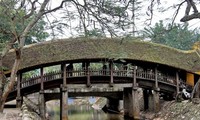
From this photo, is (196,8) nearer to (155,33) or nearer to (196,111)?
(155,33)

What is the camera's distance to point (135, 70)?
64.1ft

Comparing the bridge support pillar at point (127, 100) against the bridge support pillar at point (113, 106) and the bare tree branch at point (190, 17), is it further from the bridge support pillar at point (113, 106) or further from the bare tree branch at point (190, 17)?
the bare tree branch at point (190, 17)

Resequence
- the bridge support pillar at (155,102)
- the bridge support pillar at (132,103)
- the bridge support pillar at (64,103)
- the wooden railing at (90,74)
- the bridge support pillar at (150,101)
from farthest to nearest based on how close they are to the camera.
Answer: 1. the bridge support pillar at (150,101)
2. the bridge support pillar at (155,102)
3. the bridge support pillar at (132,103)
4. the bridge support pillar at (64,103)
5. the wooden railing at (90,74)

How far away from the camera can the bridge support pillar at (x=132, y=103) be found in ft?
63.9

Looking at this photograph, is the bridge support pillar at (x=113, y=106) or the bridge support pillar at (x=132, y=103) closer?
the bridge support pillar at (x=132, y=103)

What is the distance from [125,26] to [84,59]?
30.0 feet

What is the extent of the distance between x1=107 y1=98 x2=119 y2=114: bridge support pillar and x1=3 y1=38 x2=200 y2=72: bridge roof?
722cm

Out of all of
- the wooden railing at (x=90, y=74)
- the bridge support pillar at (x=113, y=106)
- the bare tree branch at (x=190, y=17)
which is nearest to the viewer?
the bare tree branch at (x=190, y=17)

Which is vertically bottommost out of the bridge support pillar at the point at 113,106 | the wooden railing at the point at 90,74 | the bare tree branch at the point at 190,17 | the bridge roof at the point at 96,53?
the bridge support pillar at the point at 113,106

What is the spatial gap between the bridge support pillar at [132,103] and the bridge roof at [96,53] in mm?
2340

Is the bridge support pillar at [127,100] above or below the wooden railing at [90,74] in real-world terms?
below

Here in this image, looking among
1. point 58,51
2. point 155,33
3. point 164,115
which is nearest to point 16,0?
point 155,33

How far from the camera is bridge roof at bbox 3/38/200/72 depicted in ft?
59.5

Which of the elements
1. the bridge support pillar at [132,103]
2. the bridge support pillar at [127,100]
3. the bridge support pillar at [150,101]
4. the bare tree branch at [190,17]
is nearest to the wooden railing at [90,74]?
the bridge support pillar at [132,103]
